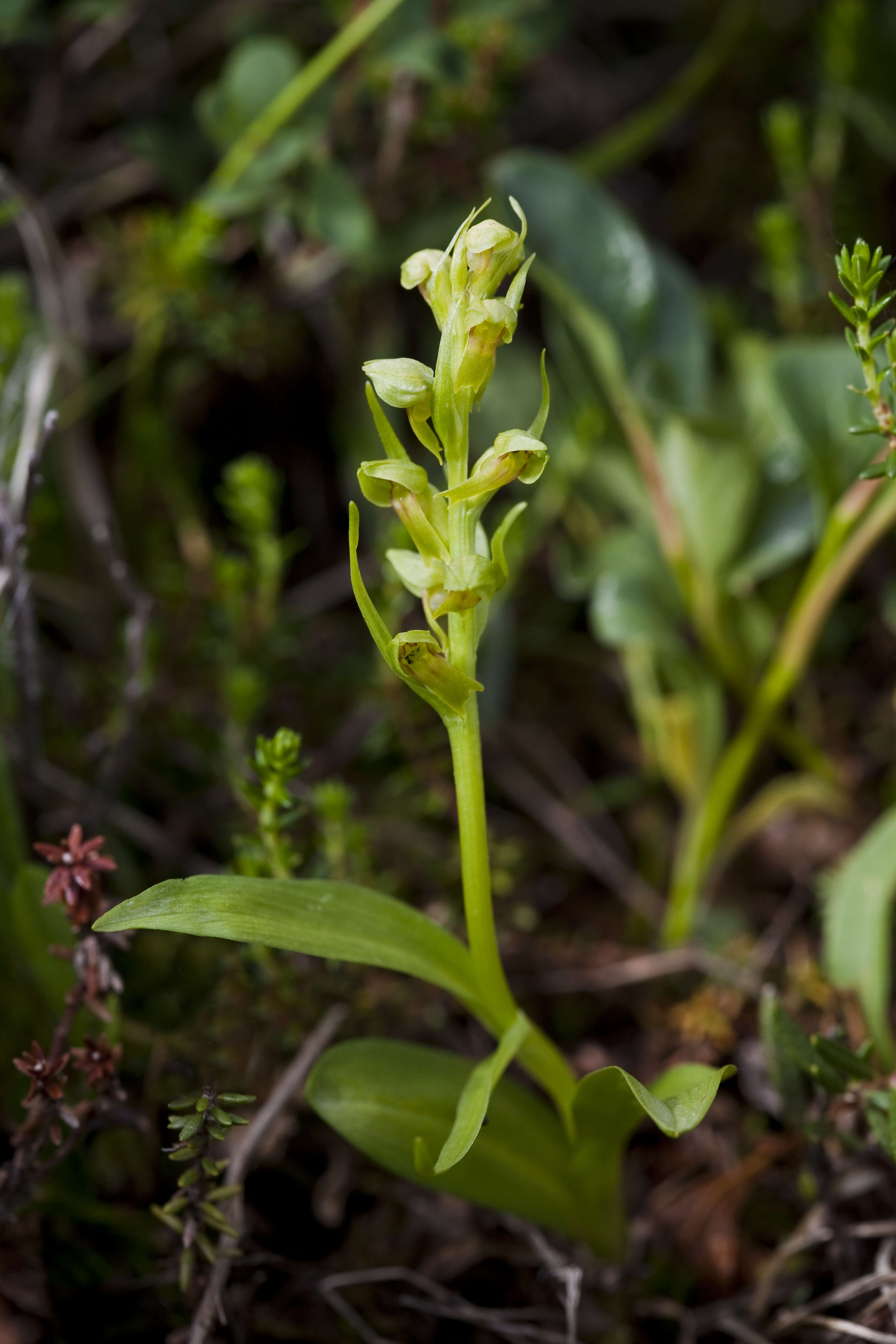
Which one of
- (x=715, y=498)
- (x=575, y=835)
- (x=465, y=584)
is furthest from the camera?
(x=575, y=835)

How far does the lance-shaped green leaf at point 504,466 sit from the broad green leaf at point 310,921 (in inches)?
11.9

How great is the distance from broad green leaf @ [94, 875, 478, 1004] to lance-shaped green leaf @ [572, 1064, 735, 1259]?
0.13 m

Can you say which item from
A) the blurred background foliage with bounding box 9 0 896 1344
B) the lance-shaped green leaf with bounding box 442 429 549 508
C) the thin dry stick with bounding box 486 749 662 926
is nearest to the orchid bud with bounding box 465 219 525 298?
the lance-shaped green leaf with bounding box 442 429 549 508

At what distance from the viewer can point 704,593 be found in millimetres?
1348

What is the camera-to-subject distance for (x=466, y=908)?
81cm

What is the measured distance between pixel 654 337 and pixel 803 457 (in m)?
0.36

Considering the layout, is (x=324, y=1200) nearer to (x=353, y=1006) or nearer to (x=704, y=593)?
(x=353, y=1006)

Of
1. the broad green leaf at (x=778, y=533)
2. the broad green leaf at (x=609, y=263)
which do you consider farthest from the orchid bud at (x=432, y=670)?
the broad green leaf at (x=609, y=263)

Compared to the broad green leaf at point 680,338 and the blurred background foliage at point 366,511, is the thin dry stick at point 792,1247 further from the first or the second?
the broad green leaf at point 680,338

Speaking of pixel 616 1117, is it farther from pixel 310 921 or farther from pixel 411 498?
pixel 411 498

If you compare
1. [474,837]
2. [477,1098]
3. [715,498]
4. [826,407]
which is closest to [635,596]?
[715,498]

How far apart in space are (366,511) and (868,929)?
2.98 ft

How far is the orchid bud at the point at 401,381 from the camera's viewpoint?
0.72m

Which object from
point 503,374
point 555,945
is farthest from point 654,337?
point 555,945
